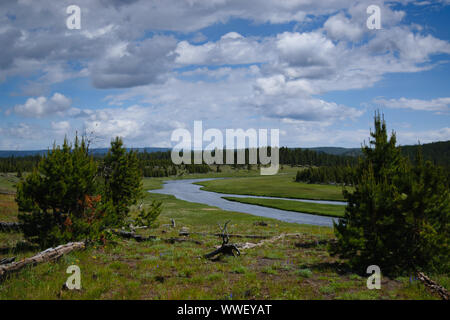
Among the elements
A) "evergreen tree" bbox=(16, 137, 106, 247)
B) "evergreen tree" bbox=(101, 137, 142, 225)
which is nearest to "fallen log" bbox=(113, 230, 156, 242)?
"evergreen tree" bbox=(101, 137, 142, 225)

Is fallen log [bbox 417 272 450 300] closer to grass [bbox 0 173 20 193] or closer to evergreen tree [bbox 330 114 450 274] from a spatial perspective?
evergreen tree [bbox 330 114 450 274]

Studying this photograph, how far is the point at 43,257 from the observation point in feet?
42.1

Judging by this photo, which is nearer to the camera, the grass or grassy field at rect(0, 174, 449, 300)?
grassy field at rect(0, 174, 449, 300)

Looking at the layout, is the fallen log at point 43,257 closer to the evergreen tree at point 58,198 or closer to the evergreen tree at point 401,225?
the evergreen tree at point 58,198

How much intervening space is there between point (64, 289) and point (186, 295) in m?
4.26

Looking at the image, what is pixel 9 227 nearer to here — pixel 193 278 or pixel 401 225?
pixel 193 278

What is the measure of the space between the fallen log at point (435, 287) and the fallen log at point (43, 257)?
15700 mm

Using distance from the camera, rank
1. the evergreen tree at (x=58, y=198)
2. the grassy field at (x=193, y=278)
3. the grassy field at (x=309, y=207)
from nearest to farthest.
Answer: the grassy field at (x=193, y=278) < the evergreen tree at (x=58, y=198) < the grassy field at (x=309, y=207)

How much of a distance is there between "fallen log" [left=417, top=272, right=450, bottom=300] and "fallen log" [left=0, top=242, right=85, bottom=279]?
15.7 meters

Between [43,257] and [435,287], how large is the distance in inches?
630

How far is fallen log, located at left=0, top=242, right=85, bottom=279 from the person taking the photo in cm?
1095

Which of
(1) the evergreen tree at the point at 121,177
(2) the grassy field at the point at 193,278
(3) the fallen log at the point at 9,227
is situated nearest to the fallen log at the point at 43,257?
(2) the grassy field at the point at 193,278

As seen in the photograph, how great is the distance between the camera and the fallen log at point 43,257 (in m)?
10.9
